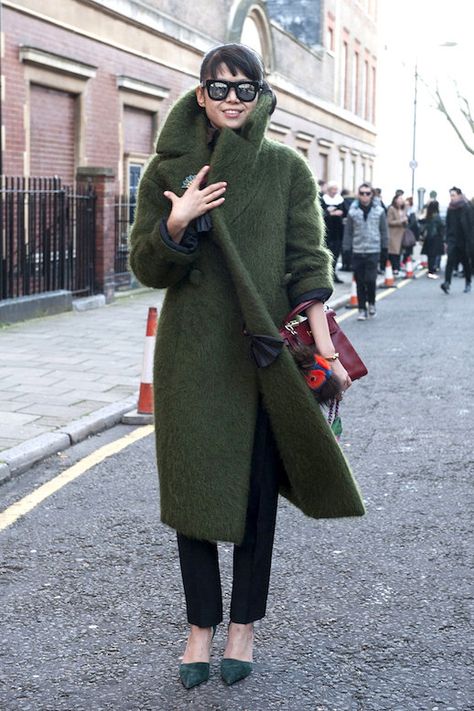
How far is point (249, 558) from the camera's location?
137 inches

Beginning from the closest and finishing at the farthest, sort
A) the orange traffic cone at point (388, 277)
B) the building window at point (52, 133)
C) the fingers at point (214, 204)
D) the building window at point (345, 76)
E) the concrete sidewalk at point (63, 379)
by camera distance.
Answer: the fingers at point (214, 204), the concrete sidewalk at point (63, 379), the building window at point (52, 133), the orange traffic cone at point (388, 277), the building window at point (345, 76)

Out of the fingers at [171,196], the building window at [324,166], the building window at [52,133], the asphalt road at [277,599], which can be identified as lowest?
the asphalt road at [277,599]

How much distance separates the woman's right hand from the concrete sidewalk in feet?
10.8

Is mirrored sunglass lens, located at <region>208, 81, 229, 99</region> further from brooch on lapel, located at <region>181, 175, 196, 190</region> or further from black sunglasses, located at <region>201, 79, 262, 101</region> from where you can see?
brooch on lapel, located at <region>181, 175, 196, 190</region>

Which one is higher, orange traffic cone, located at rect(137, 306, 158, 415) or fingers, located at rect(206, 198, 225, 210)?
fingers, located at rect(206, 198, 225, 210)

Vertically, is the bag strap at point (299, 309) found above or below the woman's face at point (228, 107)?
below

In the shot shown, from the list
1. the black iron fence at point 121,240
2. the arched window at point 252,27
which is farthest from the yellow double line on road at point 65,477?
the arched window at point 252,27

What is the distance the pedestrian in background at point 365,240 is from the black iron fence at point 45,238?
12.4 feet

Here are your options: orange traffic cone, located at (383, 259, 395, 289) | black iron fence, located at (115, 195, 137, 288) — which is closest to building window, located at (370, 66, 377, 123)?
orange traffic cone, located at (383, 259, 395, 289)

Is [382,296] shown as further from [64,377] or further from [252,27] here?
[64,377]

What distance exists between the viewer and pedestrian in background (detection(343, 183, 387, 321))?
49.4 ft

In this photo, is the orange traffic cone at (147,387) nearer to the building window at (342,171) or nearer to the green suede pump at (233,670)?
the green suede pump at (233,670)

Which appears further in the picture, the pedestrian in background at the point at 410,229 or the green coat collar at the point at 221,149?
the pedestrian in background at the point at 410,229

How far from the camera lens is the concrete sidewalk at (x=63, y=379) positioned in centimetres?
705
